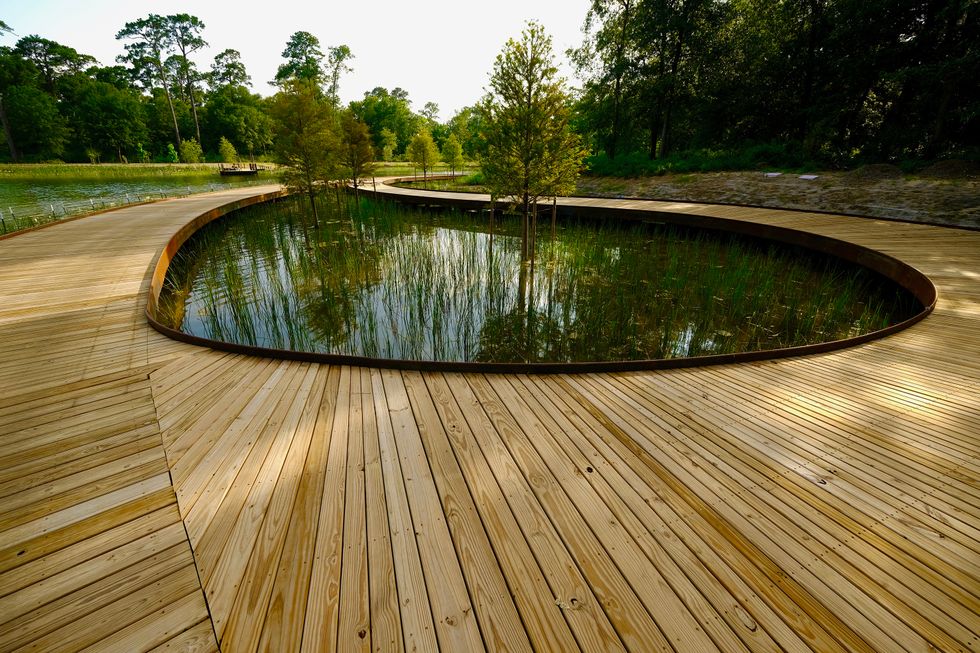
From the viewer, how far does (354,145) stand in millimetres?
13852

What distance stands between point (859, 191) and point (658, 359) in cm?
1131

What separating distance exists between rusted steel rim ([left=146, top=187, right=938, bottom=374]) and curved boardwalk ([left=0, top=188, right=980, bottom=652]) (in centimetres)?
12

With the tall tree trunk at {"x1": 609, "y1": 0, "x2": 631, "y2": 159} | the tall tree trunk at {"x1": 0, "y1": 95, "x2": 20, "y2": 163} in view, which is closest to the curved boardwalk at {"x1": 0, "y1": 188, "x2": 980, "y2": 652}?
the tall tree trunk at {"x1": 609, "y1": 0, "x2": 631, "y2": 159}

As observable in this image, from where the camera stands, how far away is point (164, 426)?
217 cm

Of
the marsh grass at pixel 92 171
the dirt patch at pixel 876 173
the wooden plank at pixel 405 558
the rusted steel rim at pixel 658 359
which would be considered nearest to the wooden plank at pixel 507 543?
the wooden plank at pixel 405 558

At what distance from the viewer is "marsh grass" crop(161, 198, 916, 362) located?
4598 millimetres

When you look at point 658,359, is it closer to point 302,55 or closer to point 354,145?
point 354,145

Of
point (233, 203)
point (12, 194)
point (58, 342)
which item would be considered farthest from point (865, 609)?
point (12, 194)

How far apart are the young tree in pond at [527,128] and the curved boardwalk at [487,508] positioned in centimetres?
551

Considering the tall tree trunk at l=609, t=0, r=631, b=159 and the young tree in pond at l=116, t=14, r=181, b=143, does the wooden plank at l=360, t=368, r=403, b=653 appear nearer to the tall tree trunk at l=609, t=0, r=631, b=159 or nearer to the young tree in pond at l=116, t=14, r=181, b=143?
the tall tree trunk at l=609, t=0, r=631, b=159

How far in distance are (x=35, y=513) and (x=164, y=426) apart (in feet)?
1.97

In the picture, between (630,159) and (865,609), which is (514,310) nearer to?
(865,609)

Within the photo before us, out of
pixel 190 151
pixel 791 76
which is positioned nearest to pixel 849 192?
pixel 791 76

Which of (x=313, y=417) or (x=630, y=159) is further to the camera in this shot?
(x=630, y=159)
